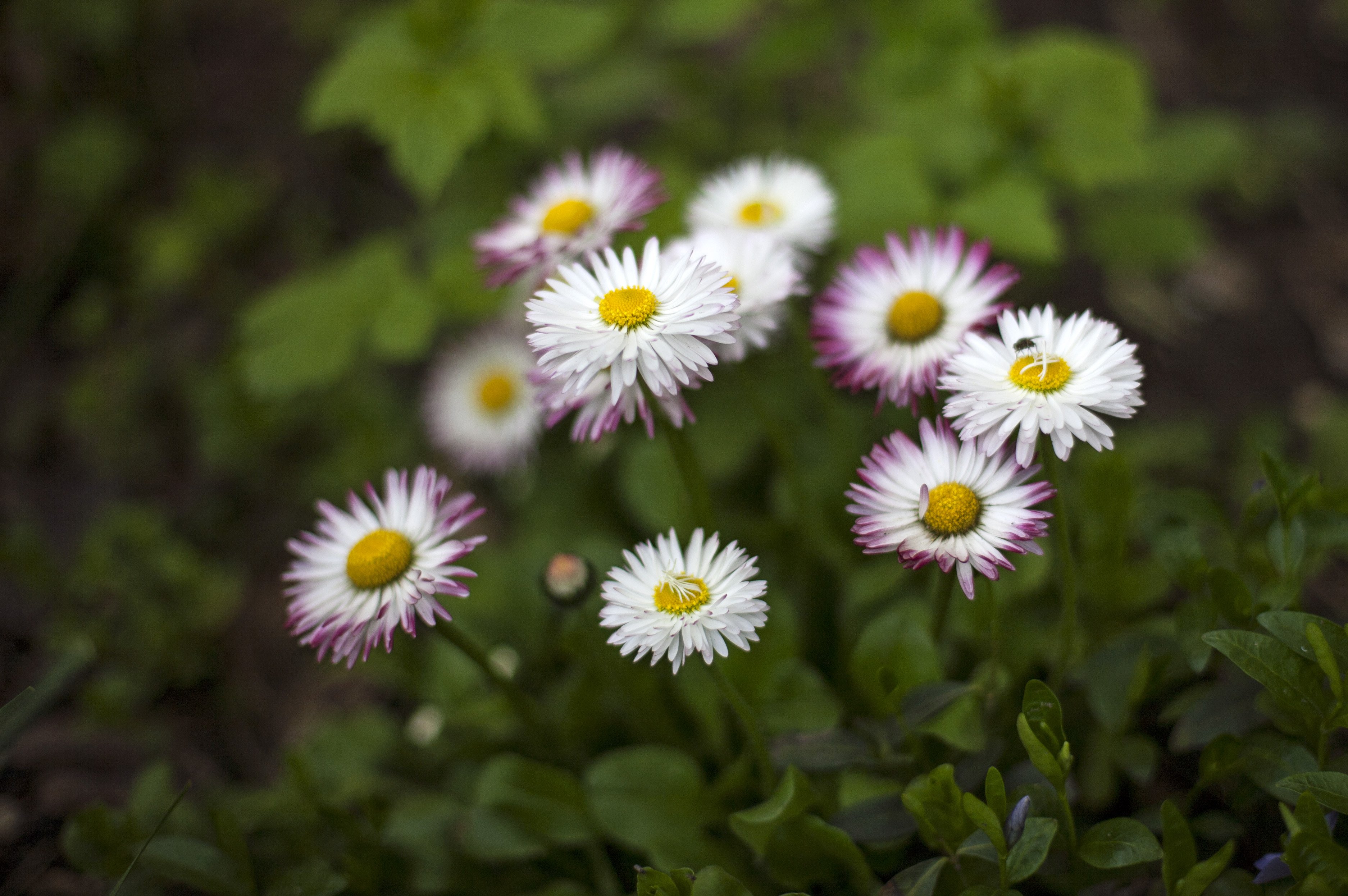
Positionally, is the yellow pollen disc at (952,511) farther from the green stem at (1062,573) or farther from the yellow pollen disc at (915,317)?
the yellow pollen disc at (915,317)

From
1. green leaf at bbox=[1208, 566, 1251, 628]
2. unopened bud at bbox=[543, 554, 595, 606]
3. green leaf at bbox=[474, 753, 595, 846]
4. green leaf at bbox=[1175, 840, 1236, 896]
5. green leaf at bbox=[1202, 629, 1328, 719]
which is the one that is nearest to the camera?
green leaf at bbox=[1175, 840, 1236, 896]

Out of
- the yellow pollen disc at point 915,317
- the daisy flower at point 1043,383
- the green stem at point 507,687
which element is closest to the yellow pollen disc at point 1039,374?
the daisy flower at point 1043,383

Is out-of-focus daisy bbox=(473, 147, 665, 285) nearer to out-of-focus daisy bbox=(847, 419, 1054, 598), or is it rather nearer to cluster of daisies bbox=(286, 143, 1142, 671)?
cluster of daisies bbox=(286, 143, 1142, 671)

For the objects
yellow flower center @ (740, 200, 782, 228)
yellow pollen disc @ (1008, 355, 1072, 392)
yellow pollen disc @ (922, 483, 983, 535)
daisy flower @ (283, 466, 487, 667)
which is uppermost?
yellow flower center @ (740, 200, 782, 228)

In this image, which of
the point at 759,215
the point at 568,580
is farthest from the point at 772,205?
the point at 568,580

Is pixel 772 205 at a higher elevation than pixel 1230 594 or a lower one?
higher

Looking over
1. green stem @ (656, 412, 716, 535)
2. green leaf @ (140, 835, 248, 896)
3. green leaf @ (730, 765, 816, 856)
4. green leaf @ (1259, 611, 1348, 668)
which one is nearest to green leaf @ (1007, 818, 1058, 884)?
green leaf @ (730, 765, 816, 856)

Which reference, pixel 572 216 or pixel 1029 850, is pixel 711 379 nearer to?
pixel 572 216
